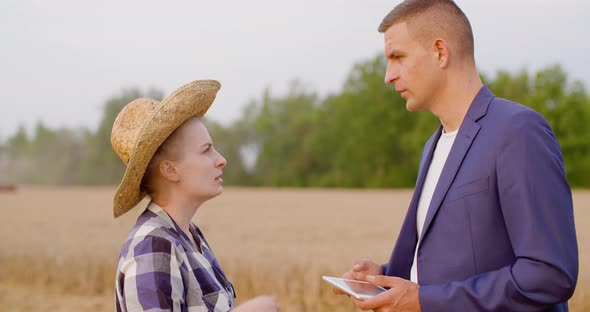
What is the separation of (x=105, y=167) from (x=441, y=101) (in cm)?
4725

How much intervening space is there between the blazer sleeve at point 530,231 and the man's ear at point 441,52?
0.40 m

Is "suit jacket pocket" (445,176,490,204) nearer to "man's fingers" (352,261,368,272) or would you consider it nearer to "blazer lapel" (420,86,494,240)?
"blazer lapel" (420,86,494,240)

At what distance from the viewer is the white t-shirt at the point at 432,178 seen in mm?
2818

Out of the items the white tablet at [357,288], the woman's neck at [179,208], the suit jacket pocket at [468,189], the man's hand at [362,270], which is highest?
the suit jacket pocket at [468,189]

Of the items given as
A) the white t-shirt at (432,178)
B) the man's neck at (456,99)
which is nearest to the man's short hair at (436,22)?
the man's neck at (456,99)

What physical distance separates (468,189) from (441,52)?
1.91 feet

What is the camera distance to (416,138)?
136ft

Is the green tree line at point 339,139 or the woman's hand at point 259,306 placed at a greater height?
the woman's hand at point 259,306

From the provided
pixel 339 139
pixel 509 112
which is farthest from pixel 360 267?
pixel 339 139

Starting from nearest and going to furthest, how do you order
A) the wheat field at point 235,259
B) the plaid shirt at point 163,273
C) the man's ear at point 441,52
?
the plaid shirt at point 163,273 → the man's ear at point 441,52 → the wheat field at point 235,259

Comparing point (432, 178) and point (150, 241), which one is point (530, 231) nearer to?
point (432, 178)

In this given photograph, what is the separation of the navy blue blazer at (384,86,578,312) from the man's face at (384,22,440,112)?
0.19 metres

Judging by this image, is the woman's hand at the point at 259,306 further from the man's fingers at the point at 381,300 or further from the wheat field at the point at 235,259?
the wheat field at the point at 235,259

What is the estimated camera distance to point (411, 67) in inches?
108
